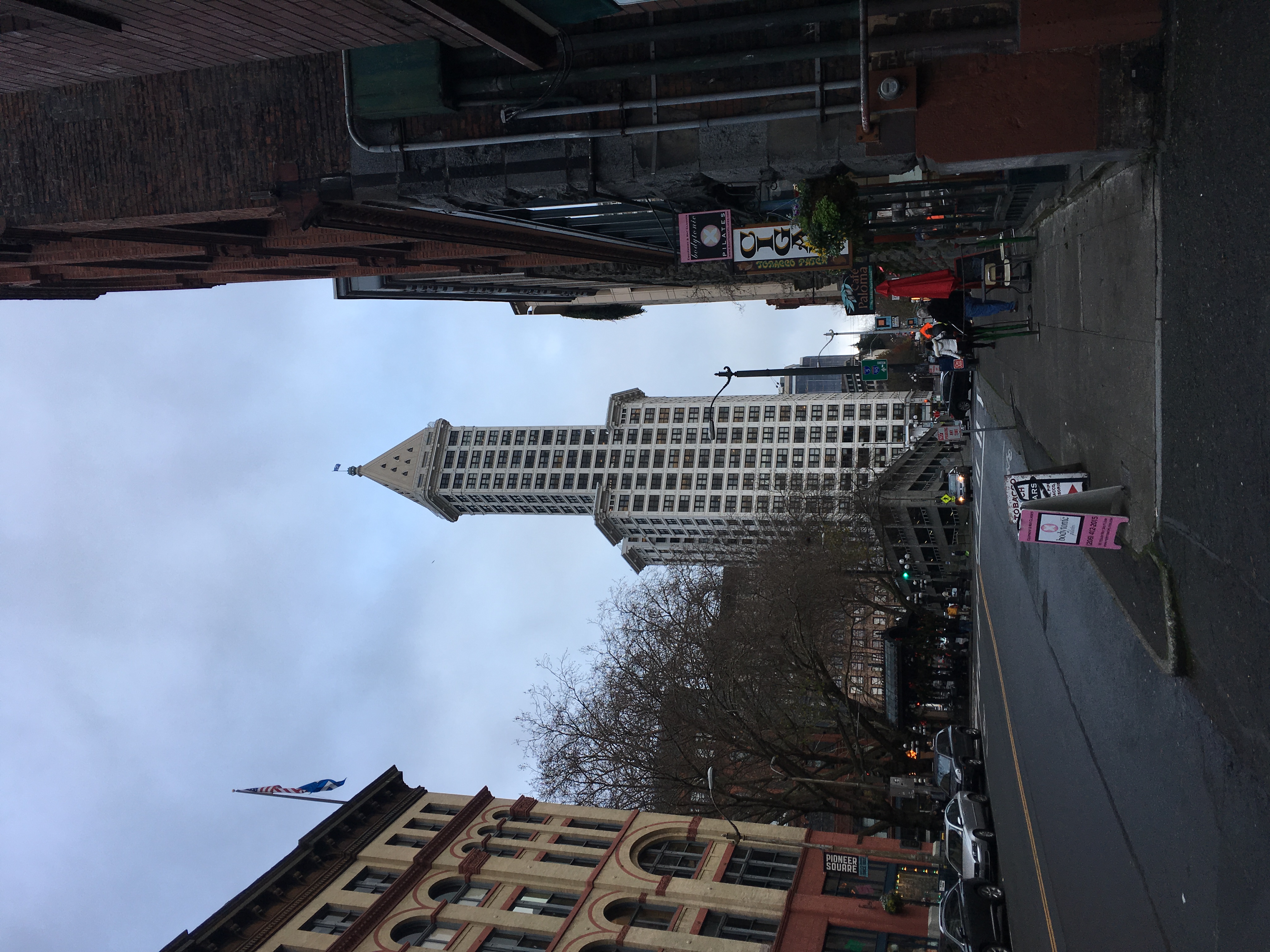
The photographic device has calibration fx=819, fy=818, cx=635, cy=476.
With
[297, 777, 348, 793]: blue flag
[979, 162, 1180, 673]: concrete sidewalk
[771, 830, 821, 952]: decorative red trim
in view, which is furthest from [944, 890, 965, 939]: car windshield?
[297, 777, 348, 793]: blue flag

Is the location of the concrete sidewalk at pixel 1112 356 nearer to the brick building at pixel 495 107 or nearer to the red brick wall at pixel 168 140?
the brick building at pixel 495 107

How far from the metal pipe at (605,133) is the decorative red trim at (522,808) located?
25351mm

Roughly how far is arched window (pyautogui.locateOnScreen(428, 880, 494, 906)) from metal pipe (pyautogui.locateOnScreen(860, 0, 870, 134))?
25.2 metres

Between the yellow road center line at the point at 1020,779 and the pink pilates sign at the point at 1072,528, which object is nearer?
the pink pilates sign at the point at 1072,528

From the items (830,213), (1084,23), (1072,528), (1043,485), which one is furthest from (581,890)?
(1084,23)

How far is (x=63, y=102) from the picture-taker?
14.8 meters

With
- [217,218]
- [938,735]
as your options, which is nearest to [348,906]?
[938,735]

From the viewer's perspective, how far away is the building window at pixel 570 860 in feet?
91.1

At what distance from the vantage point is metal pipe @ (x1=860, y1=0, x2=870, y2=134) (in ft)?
31.8

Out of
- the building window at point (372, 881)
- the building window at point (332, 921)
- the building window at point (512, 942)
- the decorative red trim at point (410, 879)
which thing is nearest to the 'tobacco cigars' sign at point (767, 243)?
the building window at point (512, 942)

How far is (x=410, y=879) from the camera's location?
27.0 metres

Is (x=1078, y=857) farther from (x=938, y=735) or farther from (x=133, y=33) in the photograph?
(x=133, y=33)

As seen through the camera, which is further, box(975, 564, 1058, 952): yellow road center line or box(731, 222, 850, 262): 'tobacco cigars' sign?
box(731, 222, 850, 262): 'tobacco cigars' sign

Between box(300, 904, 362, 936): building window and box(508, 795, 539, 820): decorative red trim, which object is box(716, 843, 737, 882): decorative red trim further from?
box(300, 904, 362, 936): building window
